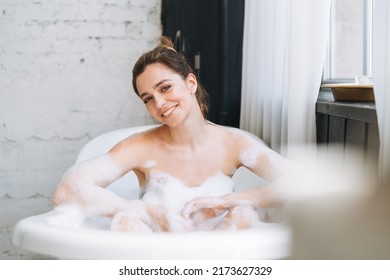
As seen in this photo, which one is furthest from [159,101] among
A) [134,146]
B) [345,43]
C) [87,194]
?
[345,43]

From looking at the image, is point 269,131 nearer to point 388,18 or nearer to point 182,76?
point 182,76

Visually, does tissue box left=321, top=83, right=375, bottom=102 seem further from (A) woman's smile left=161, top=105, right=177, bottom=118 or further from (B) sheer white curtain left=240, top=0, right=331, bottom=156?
(A) woman's smile left=161, top=105, right=177, bottom=118

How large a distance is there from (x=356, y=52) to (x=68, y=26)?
137cm

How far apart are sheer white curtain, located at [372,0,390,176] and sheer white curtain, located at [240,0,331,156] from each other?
0.46 metres

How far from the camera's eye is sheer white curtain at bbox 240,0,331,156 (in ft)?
4.57

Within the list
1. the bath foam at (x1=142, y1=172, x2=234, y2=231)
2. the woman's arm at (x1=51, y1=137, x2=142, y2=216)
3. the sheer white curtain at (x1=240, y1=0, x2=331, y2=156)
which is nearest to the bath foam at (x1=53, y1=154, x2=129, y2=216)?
the woman's arm at (x1=51, y1=137, x2=142, y2=216)

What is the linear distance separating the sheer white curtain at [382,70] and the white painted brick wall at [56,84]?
168 centimetres

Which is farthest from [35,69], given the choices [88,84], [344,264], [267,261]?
[344,264]

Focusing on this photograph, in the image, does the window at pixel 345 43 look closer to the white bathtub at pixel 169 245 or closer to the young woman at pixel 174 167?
the young woman at pixel 174 167

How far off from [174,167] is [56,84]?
4.02ft

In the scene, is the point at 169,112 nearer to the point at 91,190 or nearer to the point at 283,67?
the point at 91,190

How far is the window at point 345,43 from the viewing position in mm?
1711

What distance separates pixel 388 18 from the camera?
871mm

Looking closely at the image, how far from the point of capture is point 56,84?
2.44m
